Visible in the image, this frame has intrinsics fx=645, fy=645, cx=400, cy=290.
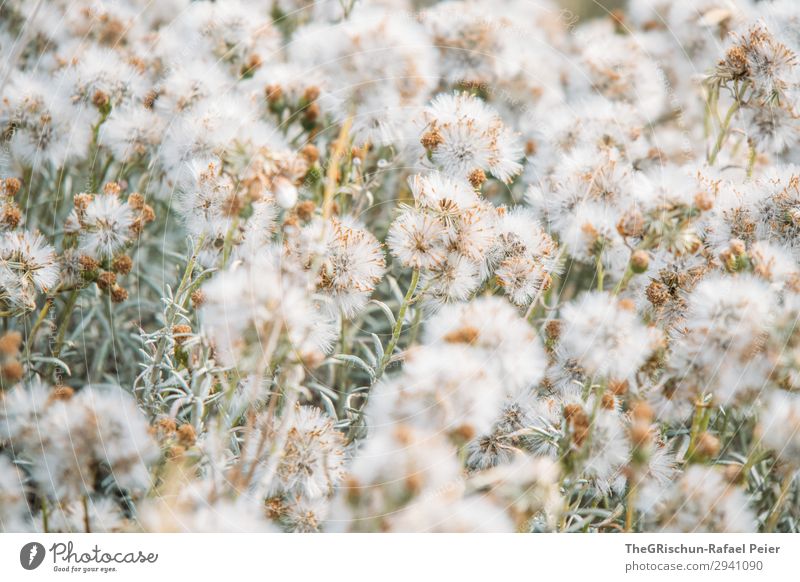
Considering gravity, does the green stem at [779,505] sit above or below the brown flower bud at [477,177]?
below

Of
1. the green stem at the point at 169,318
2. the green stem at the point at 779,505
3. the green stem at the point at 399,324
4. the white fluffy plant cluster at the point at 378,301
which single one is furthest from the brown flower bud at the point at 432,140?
the green stem at the point at 779,505

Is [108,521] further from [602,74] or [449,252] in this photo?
[602,74]

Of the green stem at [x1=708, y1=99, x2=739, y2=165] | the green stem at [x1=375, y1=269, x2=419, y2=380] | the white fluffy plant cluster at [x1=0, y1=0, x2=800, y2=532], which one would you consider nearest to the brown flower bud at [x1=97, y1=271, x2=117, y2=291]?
the white fluffy plant cluster at [x1=0, y1=0, x2=800, y2=532]

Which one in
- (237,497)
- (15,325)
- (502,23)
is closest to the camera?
(237,497)

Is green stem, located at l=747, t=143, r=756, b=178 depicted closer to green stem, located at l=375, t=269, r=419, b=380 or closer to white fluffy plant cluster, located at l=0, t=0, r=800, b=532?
white fluffy plant cluster, located at l=0, t=0, r=800, b=532

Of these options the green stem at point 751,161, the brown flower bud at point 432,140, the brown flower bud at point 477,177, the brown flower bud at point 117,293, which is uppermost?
the brown flower bud at point 432,140

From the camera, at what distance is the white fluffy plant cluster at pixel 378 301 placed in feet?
2.12

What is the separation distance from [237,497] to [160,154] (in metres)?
0.43

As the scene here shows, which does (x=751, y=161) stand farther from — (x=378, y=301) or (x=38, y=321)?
(x=38, y=321)

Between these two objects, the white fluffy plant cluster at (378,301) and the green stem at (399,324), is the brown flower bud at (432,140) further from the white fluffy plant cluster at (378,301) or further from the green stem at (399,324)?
the green stem at (399,324)

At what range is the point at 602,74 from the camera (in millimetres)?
944

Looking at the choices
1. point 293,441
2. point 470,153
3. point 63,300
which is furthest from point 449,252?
point 63,300

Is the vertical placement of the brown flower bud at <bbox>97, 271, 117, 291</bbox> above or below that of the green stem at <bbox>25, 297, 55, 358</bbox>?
above

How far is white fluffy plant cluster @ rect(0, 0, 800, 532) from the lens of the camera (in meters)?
0.65
